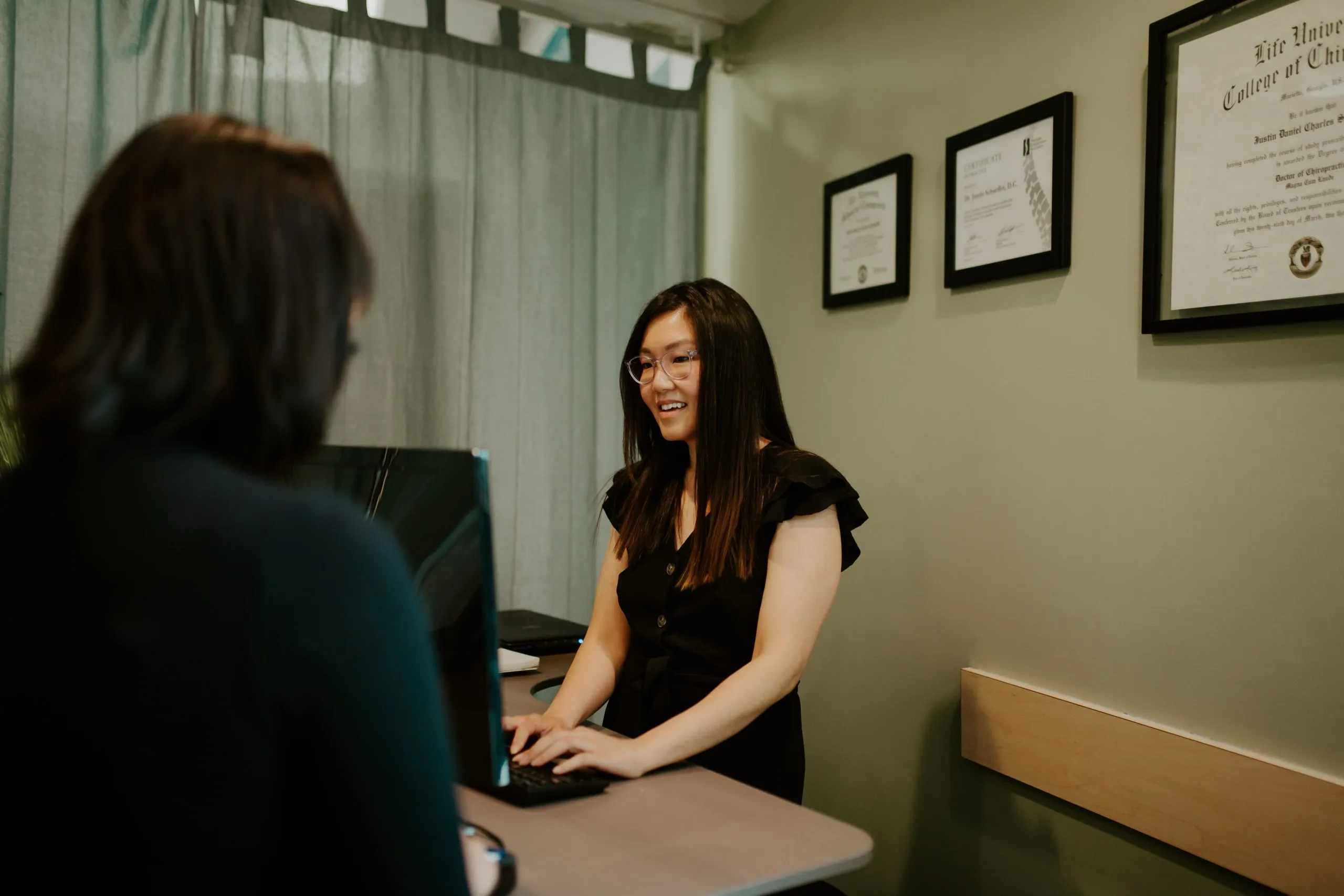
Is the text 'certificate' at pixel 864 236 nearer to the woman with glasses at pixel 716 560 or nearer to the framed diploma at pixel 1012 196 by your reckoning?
the framed diploma at pixel 1012 196

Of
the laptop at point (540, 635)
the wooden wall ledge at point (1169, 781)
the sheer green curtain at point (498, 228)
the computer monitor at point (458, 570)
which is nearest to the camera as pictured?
the computer monitor at point (458, 570)

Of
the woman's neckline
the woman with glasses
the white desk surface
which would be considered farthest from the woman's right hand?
the woman's neckline

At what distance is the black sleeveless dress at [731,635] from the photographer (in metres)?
1.59

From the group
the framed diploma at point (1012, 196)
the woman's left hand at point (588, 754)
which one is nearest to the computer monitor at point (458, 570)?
the woman's left hand at point (588, 754)

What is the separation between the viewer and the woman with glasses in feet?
5.08

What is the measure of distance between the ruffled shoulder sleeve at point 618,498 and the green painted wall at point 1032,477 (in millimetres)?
772

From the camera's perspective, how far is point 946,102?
2.20m

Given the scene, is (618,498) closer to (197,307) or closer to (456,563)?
(456,563)

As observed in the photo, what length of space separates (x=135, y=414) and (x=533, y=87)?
248 centimetres

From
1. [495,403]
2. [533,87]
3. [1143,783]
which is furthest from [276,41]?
[1143,783]

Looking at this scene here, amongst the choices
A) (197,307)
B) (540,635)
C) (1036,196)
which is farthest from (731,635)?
(197,307)

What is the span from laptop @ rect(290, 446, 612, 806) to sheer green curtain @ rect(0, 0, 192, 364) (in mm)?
1645

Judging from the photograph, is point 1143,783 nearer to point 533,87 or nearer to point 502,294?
point 502,294

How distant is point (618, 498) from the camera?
1868 millimetres
